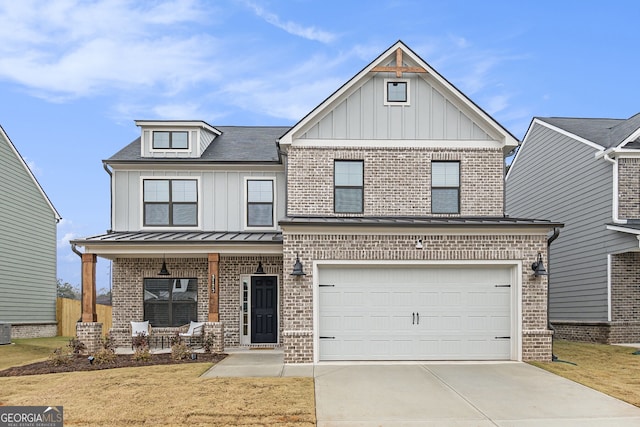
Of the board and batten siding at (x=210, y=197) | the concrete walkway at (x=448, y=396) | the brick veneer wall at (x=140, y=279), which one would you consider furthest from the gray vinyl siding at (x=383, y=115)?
the concrete walkway at (x=448, y=396)

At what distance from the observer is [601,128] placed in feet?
63.3

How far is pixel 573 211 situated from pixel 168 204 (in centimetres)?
1394

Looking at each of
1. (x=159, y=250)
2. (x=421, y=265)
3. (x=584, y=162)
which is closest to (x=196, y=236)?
(x=159, y=250)

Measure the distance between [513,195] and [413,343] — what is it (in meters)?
13.5

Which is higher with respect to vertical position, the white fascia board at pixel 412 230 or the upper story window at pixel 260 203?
the upper story window at pixel 260 203

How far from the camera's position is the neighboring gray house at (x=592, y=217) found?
16203mm

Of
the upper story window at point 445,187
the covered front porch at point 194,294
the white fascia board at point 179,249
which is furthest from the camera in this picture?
the covered front porch at point 194,294

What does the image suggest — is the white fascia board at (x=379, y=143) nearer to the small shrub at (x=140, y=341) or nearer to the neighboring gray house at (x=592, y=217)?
the neighboring gray house at (x=592, y=217)

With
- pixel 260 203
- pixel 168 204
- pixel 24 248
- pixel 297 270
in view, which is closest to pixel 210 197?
pixel 168 204

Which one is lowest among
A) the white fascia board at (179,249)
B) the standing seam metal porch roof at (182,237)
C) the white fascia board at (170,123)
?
the white fascia board at (179,249)

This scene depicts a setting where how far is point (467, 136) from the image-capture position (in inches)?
578

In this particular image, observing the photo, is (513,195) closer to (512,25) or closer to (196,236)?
(512,25)

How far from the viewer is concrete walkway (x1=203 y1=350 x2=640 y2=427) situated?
754cm

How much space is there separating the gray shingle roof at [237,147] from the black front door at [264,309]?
3846 mm
